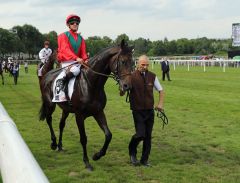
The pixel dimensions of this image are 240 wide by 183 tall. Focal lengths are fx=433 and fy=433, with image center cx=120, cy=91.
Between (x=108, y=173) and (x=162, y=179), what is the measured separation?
2.57 ft

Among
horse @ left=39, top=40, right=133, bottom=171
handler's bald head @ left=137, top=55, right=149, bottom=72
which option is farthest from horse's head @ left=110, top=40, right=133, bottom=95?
handler's bald head @ left=137, top=55, right=149, bottom=72

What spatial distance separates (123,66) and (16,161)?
3686 mm

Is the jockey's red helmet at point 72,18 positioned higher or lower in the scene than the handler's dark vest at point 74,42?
higher

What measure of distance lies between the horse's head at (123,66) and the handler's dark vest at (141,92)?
486 mm

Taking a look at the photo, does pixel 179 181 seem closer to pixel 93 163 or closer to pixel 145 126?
pixel 145 126

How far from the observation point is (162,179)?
5.71 metres

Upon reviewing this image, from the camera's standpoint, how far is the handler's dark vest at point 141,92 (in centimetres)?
638

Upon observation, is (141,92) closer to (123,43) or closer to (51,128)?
(123,43)

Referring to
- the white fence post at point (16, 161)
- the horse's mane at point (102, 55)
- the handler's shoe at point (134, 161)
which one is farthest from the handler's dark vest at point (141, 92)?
the white fence post at point (16, 161)

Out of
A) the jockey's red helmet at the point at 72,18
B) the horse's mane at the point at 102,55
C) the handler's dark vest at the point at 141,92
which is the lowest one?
the handler's dark vest at the point at 141,92

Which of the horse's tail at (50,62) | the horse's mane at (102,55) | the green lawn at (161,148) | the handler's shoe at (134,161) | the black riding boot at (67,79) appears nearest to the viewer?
the green lawn at (161,148)

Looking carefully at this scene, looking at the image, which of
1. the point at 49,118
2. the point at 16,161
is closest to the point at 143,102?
the point at 49,118

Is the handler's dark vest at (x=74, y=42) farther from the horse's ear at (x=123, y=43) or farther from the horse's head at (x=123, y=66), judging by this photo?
the horse's ear at (x=123, y=43)

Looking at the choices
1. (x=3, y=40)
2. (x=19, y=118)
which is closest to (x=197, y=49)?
(x=3, y=40)
